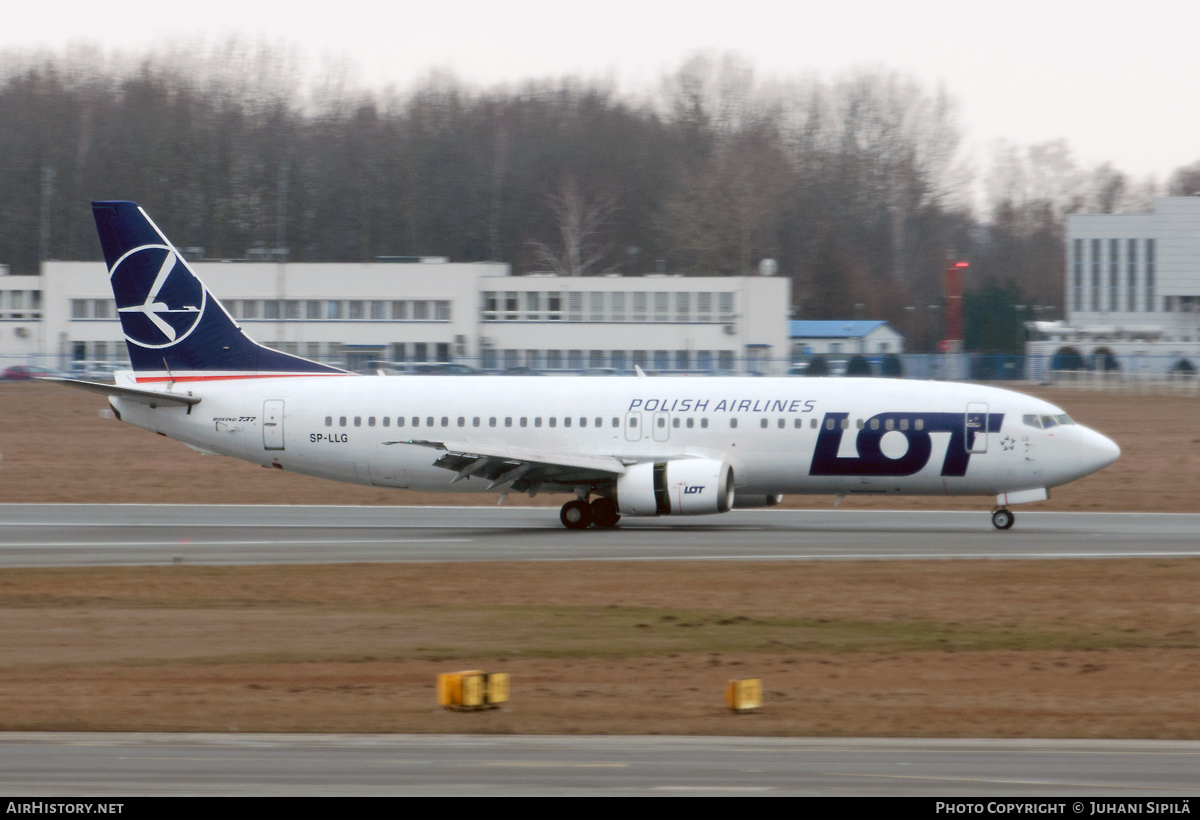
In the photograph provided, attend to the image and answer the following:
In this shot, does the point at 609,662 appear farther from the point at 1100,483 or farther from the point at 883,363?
the point at 883,363

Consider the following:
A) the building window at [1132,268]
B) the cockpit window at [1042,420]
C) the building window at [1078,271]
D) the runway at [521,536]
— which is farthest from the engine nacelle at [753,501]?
the building window at [1078,271]

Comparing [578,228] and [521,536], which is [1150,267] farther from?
[521,536]

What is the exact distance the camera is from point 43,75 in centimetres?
14488

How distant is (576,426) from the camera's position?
36.0m

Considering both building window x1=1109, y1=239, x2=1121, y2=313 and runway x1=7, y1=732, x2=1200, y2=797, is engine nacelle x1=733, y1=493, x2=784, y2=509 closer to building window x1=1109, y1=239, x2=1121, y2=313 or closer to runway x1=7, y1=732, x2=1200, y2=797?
runway x1=7, y1=732, x2=1200, y2=797

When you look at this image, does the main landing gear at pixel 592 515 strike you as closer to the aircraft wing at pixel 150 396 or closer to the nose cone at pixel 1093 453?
the aircraft wing at pixel 150 396

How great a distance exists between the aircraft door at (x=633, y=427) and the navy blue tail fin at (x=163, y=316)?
337 inches

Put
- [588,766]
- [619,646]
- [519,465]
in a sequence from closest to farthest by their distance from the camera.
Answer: [588,766], [619,646], [519,465]

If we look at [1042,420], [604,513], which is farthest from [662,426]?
[1042,420]

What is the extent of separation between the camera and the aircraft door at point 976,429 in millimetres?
34594

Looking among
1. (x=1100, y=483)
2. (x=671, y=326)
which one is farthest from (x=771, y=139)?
(x=1100, y=483)

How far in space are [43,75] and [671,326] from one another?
257 feet

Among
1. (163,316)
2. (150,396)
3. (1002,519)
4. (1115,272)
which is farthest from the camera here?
(1115,272)

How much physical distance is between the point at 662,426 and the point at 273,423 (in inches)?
382
